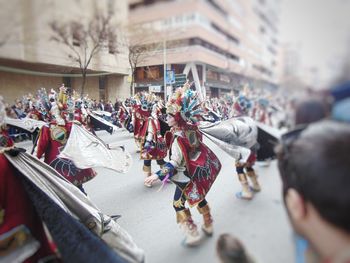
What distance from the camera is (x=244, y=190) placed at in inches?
56.8

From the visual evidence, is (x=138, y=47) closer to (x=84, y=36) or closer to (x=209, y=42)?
(x=84, y=36)

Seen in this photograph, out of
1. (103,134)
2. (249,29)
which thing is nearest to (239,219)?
(249,29)

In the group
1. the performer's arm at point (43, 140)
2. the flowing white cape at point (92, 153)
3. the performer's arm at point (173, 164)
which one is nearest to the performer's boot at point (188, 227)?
the performer's arm at point (173, 164)

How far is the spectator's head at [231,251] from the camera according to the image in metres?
0.96

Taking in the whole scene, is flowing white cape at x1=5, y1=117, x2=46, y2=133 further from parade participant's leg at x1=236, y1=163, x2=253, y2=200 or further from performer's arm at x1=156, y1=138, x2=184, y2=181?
parade participant's leg at x1=236, y1=163, x2=253, y2=200

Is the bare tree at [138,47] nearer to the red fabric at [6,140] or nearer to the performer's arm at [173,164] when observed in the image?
the performer's arm at [173,164]

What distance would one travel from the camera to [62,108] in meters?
1.78

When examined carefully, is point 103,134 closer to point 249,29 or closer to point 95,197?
point 95,197

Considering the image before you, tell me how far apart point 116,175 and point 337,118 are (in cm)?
161

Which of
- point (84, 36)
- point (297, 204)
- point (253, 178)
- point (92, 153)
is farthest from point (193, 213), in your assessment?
point (84, 36)

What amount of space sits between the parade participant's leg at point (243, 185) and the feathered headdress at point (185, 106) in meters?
0.38


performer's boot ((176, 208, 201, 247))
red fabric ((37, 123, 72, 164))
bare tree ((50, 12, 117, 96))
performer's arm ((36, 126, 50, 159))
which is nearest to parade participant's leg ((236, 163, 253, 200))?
performer's boot ((176, 208, 201, 247))

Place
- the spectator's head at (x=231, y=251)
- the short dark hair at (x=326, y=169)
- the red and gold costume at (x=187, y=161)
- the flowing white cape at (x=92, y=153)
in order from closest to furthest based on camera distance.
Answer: the short dark hair at (x=326, y=169) < the spectator's head at (x=231, y=251) < the red and gold costume at (x=187, y=161) < the flowing white cape at (x=92, y=153)

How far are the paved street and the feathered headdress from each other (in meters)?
0.24
